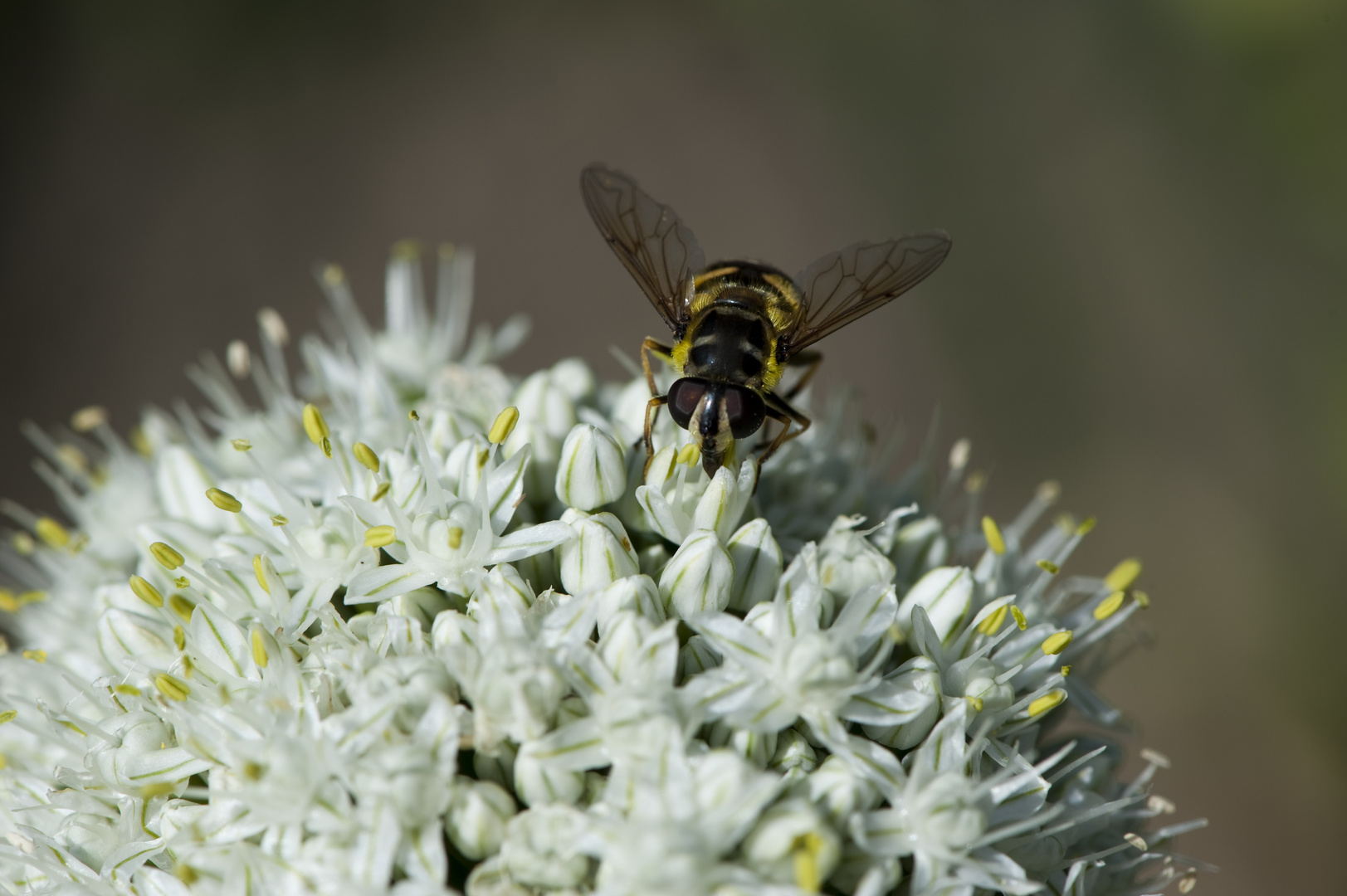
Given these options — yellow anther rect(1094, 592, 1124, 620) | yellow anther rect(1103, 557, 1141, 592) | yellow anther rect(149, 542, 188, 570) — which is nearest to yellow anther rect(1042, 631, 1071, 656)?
yellow anther rect(1094, 592, 1124, 620)

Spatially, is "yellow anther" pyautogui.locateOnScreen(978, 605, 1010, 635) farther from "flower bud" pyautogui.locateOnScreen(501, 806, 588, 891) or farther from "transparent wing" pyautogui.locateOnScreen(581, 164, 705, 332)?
"transparent wing" pyautogui.locateOnScreen(581, 164, 705, 332)

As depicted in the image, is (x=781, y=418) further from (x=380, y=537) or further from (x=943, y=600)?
(x=380, y=537)

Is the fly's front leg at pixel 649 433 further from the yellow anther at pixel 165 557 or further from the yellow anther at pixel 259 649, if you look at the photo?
the yellow anther at pixel 165 557

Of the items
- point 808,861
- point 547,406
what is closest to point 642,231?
point 547,406

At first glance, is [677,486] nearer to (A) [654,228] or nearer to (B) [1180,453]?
(A) [654,228]

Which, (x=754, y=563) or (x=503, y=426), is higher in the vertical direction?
(x=503, y=426)

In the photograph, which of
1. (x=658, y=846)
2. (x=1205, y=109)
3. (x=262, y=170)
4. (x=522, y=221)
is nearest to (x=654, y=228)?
(x=658, y=846)
